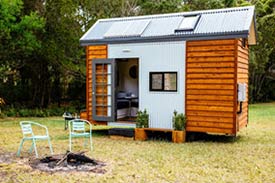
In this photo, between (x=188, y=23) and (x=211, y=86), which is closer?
(x=211, y=86)

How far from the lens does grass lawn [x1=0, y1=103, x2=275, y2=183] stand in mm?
5223

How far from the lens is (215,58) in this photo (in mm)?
8227

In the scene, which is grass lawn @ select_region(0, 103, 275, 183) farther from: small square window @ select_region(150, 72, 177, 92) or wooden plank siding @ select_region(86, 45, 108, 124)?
small square window @ select_region(150, 72, 177, 92)

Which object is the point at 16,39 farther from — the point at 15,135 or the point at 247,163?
the point at 247,163

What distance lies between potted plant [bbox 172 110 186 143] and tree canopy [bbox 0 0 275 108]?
7645mm

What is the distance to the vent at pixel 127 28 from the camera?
365 inches

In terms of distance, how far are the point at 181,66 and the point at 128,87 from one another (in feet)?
11.0

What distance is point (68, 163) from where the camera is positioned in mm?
5973

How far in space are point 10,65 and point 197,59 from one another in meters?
10.3

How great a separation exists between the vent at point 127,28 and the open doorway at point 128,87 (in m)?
1.52

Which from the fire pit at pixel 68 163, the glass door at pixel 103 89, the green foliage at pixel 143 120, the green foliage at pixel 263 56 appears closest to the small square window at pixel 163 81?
the green foliage at pixel 143 120

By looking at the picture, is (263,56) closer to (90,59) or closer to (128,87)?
(128,87)

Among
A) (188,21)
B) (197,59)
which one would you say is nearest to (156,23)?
(188,21)

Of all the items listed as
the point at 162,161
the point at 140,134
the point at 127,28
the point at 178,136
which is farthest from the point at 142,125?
the point at 127,28
